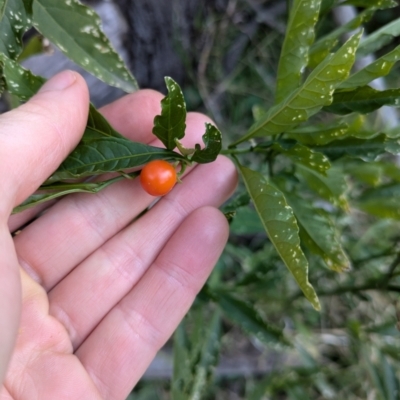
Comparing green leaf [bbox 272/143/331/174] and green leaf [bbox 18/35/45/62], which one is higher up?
green leaf [bbox 18/35/45/62]

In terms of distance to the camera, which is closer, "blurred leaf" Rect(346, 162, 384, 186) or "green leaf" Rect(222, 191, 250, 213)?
"green leaf" Rect(222, 191, 250, 213)

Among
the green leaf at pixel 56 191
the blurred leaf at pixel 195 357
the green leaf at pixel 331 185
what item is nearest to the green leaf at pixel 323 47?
the green leaf at pixel 331 185

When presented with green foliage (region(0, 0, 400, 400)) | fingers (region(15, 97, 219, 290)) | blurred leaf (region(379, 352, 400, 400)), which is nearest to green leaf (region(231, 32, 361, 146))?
green foliage (region(0, 0, 400, 400))

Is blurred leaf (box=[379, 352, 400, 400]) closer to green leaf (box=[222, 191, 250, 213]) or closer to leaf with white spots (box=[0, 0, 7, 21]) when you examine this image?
green leaf (box=[222, 191, 250, 213])

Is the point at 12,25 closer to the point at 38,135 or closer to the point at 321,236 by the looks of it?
the point at 38,135

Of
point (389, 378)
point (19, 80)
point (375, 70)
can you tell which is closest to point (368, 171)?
point (375, 70)

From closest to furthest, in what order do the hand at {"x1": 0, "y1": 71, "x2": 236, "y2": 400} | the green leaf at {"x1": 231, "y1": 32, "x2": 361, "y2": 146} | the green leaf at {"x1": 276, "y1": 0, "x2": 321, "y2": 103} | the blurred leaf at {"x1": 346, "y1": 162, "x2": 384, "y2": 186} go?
the green leaf at {"x1": 231, "y1": 32, "x2": 361, "y2": 146} → the green leaf at {"x1": 276, "y1": 0, "x2": 321, "y2": 103} → the hand at {"x1": 0, "y1": 71, "x2": 236, "y2": 400} → the blurred leaf at {"x1": 346, "y1": 162, "x2": 384, "y2": 186}

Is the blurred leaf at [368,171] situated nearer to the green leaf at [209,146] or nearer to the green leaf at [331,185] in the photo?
the green leaf at [331,185]
